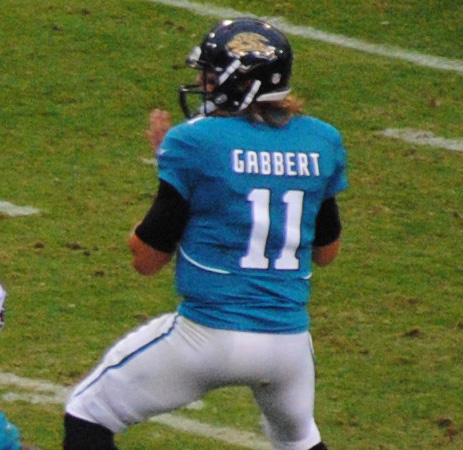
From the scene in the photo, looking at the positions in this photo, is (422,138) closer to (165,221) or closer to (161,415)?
(161,415)

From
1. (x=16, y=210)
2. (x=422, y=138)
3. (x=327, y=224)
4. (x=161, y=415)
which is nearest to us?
(x=327, y=224)

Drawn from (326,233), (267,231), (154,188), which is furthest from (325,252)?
(154,188)

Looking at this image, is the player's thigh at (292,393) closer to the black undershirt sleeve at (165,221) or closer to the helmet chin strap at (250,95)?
the black undershirt sleeve at (165,221)

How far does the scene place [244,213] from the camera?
509 centimetres

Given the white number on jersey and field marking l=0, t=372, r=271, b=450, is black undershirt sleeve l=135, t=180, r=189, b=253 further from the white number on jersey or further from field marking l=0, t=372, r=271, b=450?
field marking l=0, t=372, r=271, b=450

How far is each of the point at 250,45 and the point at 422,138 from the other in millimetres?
5170

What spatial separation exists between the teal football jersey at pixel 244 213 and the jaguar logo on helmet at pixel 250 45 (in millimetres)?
215

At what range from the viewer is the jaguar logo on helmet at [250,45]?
5230 mm

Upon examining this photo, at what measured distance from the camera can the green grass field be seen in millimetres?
7000

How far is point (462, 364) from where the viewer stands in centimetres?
742

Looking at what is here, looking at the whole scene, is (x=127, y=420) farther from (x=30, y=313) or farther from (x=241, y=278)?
(x=30, y=313)

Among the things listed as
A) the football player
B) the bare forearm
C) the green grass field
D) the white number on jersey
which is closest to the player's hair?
the football player

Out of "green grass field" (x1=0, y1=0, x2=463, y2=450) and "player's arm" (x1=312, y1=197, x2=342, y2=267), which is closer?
"player's arm" (x1=312, y1=197, x2=342, y2=267)

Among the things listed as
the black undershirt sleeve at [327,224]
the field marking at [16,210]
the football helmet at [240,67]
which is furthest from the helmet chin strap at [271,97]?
the field marking at [16,210]
